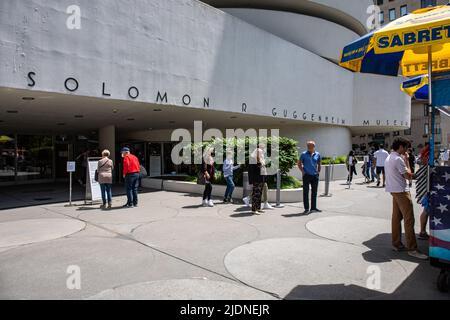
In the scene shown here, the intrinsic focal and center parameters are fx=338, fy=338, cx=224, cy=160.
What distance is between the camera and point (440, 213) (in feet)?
14.0

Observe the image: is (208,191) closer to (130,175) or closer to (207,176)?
(207,176)

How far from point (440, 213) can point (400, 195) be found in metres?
1.18

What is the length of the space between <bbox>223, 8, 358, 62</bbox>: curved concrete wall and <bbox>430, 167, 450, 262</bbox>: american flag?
18.5 metres

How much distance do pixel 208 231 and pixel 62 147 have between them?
57.9 feet

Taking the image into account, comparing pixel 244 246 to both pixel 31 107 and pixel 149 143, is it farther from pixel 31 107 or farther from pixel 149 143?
pixel 149 143

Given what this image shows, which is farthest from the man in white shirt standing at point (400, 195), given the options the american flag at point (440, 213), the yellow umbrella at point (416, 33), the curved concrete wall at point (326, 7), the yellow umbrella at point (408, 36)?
the curved concrete wall at point (326, 7)

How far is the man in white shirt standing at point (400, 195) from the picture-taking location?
5.35 metres

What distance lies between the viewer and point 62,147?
21.3 metres

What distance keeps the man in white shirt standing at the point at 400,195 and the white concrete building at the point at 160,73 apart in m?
8.22

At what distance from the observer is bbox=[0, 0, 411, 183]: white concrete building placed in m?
9.12

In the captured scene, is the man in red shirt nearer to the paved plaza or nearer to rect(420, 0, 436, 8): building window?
the paved plaza

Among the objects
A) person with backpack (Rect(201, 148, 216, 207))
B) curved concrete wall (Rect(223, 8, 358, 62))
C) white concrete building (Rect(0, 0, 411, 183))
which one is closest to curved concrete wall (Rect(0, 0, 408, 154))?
white concrete building (Rect(0, 0, 411, 183))
